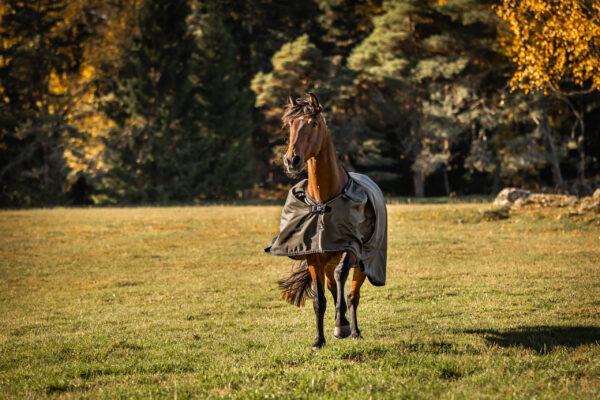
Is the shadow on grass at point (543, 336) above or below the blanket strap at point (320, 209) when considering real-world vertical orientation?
below

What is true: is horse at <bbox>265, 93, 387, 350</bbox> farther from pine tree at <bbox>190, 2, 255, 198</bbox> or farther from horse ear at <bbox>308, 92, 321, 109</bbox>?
pine tree at <bbox>190, 2, 255, 198</bbox>

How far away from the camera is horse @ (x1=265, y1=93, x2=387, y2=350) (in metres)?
5.85

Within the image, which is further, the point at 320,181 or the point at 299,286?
the point at 299,286

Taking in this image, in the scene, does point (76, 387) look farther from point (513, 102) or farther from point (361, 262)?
point (513, 102)

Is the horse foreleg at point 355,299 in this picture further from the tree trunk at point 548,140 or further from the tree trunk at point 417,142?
the tree trunk at point 417,142

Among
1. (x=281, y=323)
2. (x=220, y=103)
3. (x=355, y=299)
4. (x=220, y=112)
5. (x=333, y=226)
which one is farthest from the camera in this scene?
(x=220, y=112)

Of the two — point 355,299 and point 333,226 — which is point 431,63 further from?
point 333,226

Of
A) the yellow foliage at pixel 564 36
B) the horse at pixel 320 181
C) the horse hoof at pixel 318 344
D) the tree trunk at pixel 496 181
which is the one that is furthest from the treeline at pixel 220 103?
the horse hoof at pixel 318 344

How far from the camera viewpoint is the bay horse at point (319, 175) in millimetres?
5836

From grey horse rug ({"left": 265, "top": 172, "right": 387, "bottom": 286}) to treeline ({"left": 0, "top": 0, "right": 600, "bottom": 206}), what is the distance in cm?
2548

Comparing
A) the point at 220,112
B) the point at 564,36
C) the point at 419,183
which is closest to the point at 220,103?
the point at 220,112

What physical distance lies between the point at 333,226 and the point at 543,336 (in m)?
2.83

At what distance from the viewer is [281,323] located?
7.85 m

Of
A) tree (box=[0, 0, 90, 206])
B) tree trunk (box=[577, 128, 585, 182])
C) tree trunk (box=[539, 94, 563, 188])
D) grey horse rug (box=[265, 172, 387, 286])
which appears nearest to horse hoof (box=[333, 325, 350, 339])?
grey horse rug (box=[265, 172, 387, 286])
